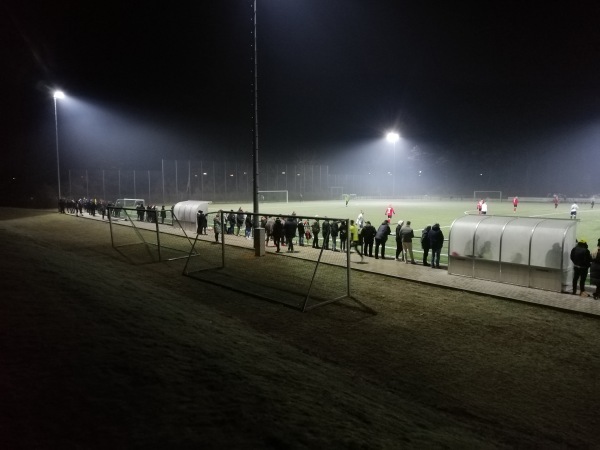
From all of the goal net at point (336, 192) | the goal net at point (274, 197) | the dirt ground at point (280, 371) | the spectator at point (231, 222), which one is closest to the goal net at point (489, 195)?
the goal net at point (336, 192)

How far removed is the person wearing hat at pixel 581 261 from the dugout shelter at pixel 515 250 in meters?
0.28

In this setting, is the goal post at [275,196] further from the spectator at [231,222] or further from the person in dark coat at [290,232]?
the person in dark coat at [290,232]

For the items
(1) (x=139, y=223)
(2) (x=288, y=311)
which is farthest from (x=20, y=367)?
(1) (x=139, y=223)

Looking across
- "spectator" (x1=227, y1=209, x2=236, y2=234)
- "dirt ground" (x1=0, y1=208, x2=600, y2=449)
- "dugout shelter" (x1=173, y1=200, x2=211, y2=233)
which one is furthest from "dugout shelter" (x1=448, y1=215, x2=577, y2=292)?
"dugout shelter" (x1=173, y1=200, x2=211, y2=233)

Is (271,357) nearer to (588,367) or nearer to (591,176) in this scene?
(588,367)

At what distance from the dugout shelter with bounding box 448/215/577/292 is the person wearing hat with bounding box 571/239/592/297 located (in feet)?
0.93

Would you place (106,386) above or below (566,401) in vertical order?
above

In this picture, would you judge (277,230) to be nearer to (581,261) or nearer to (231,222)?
(231,222)

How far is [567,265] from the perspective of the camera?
38.7ft

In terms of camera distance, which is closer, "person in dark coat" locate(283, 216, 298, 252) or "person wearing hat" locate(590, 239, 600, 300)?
"person wearing hat" locate(590, 239, 600, 300)

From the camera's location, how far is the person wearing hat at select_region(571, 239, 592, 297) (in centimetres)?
1107

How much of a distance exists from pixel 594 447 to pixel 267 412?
3.90m

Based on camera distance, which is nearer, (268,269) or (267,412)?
(267,412)

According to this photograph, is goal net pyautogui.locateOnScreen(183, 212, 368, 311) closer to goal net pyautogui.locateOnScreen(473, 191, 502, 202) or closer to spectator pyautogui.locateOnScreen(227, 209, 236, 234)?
spectator pyautogui.locateOnScreen(227, 209, 236, 234)
